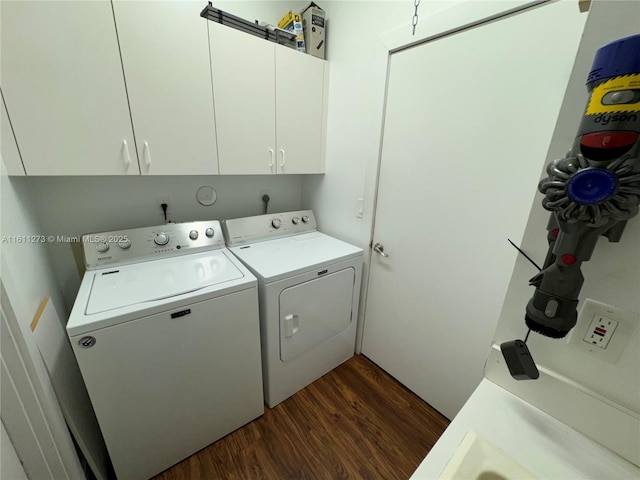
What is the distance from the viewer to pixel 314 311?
5.47 feet

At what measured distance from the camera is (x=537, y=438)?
2.28 ft

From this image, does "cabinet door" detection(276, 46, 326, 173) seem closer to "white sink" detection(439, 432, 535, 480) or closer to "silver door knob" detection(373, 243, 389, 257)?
"silver door knob" detection(373, 243, 389, 257)

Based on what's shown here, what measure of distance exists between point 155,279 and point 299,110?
1.38 metres

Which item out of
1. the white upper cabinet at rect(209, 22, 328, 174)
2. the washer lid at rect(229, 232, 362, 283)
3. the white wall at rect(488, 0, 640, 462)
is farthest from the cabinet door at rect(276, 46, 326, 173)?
the white wall at rect(488, 0, 640, 462)

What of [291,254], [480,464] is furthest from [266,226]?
[480,464]

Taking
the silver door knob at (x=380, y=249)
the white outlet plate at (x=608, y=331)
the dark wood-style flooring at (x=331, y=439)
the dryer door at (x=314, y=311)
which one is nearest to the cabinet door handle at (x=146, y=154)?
the dryer door at (x=314, y=311)

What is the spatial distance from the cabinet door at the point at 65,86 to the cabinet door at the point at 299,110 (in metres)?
0.85

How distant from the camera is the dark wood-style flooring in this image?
1.38 meters

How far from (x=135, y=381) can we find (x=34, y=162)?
105 centimetres

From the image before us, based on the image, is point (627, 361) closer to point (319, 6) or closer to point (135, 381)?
point (135, 381)

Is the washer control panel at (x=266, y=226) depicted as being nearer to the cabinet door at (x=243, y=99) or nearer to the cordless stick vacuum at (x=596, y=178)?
the cabinet door at (x=243, y=99)

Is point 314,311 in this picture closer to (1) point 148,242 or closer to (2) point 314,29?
(1) point 148,242

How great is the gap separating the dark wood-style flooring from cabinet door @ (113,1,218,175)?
61.9 inches

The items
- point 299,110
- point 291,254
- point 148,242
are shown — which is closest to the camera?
point 148,242
